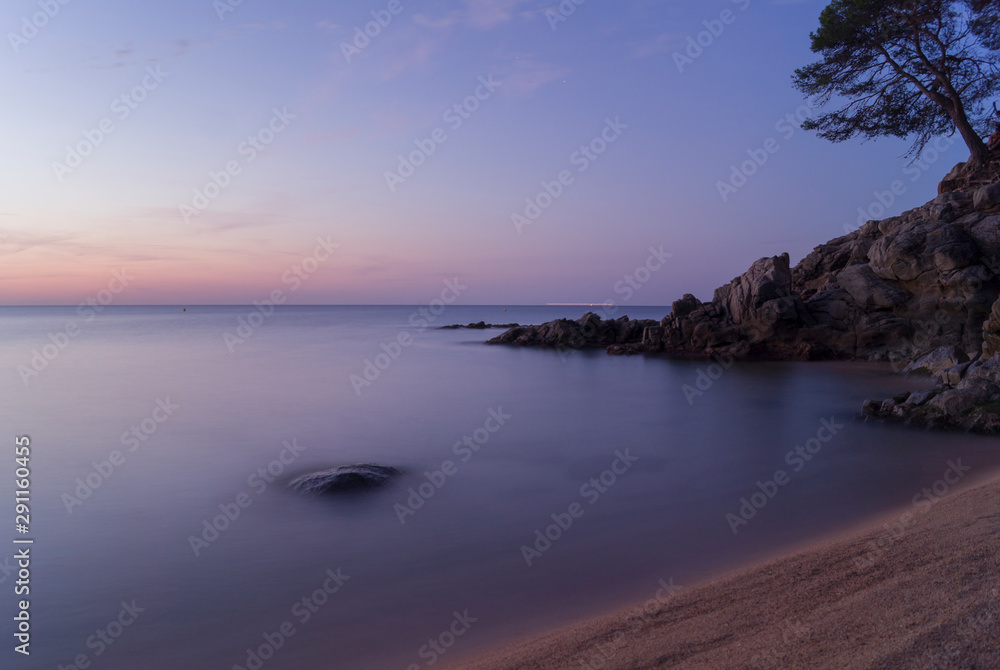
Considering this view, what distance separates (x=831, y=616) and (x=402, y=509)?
521 centimetres

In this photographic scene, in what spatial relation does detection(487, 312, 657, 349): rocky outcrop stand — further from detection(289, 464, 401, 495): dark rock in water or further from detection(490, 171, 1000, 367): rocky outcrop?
detection(289, 464, 401, 495): dark rock in water

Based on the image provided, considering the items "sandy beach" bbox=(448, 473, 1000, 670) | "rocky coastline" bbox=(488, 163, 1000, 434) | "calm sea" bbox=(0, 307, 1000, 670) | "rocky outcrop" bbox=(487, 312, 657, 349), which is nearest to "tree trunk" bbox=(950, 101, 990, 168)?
"rocky coastline" bbox=(488, 163, 1000, 434)

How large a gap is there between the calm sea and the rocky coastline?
3.85 metres

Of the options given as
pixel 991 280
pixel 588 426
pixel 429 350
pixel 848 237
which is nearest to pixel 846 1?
pixel 848 237

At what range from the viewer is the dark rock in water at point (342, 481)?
832 centimetres

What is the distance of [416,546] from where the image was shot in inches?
263

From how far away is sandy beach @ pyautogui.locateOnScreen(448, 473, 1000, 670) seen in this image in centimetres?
313

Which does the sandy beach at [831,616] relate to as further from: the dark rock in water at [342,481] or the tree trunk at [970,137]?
the tree trunk at [970,137]

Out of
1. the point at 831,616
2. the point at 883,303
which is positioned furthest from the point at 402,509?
the point at 883,303

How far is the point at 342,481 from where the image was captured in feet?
27.7

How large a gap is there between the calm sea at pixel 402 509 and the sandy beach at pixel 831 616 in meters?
0.71

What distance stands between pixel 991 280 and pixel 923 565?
19293mm

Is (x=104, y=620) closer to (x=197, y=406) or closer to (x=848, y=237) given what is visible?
(x=197, y=406)

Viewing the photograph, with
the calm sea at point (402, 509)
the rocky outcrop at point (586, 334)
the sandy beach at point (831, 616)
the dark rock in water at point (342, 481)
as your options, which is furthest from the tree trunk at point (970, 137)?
the dark rock in water at point (342, 481)
